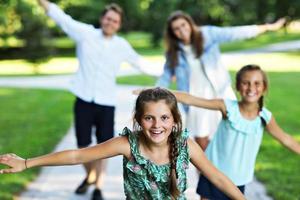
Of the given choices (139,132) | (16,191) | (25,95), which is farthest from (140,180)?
(25,95)

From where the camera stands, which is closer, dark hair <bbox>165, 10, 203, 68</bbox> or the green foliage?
dark hair <bbox>165, 10, 203, 68</bbox>

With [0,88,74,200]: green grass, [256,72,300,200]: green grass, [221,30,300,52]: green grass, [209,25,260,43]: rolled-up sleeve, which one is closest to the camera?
[209,25,260,43]: rolled-up sleeve

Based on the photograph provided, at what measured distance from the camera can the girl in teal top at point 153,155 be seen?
2.84m

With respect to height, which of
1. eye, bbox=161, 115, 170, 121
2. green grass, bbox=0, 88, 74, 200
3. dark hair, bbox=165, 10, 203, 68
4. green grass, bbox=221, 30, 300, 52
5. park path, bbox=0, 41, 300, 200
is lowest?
green grass, bbox=0, 88, 74, 200

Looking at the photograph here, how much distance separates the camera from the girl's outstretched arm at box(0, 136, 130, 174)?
2.92 meters

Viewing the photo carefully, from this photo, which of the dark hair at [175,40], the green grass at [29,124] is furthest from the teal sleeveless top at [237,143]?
the green grass at [29,124]

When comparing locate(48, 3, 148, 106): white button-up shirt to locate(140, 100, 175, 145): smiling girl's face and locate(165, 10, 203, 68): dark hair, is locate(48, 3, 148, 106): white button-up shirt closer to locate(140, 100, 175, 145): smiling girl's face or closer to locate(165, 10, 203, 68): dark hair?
locate(165, 10, 203, 68): dark hair

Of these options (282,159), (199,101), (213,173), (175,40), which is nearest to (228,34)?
(175,40)

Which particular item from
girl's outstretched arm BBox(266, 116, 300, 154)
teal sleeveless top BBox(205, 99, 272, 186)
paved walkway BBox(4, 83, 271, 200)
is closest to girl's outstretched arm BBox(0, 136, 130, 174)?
A: teal sleeveless top BBox(205, 99, 272, 186)

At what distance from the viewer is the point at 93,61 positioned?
517 cm

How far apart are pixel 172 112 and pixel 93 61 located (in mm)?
2437

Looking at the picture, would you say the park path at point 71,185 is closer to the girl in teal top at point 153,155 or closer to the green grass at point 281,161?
the green grass at point 281,161

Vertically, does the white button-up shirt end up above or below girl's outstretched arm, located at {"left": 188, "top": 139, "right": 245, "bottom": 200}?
above

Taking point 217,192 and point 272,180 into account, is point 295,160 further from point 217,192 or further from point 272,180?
point 217,192
